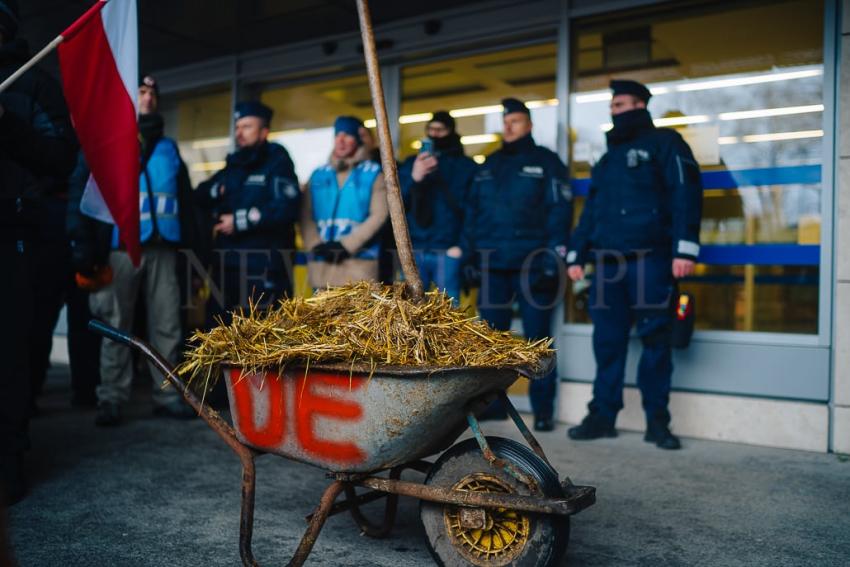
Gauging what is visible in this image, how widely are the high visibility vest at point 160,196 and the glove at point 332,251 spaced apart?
0.99 metres

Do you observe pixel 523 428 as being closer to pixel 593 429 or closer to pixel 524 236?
pixel 593 429

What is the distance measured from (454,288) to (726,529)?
2745mm

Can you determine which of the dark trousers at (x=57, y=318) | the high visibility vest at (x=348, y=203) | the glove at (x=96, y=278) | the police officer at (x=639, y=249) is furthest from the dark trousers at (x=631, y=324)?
the dark trousers at (x=57, y=318)

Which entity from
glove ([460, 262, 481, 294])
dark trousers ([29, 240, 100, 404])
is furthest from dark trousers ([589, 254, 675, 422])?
dark trousers ([29, 240, 100, 404])

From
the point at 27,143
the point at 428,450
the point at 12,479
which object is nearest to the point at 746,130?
the point at 428,450

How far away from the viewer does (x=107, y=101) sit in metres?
3.54

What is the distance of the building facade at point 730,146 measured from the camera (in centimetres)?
471

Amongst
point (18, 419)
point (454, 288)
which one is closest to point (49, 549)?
point (18, 419)

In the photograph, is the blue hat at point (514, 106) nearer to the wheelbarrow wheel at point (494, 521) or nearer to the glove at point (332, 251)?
the glove at point (332, 251)

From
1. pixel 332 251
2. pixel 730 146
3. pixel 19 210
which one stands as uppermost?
pixel 730 146

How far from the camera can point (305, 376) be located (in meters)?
2.41

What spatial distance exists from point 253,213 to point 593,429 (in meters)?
2.70

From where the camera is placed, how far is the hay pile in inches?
94.0

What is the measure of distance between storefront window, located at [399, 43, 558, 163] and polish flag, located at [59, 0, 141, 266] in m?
3.26
